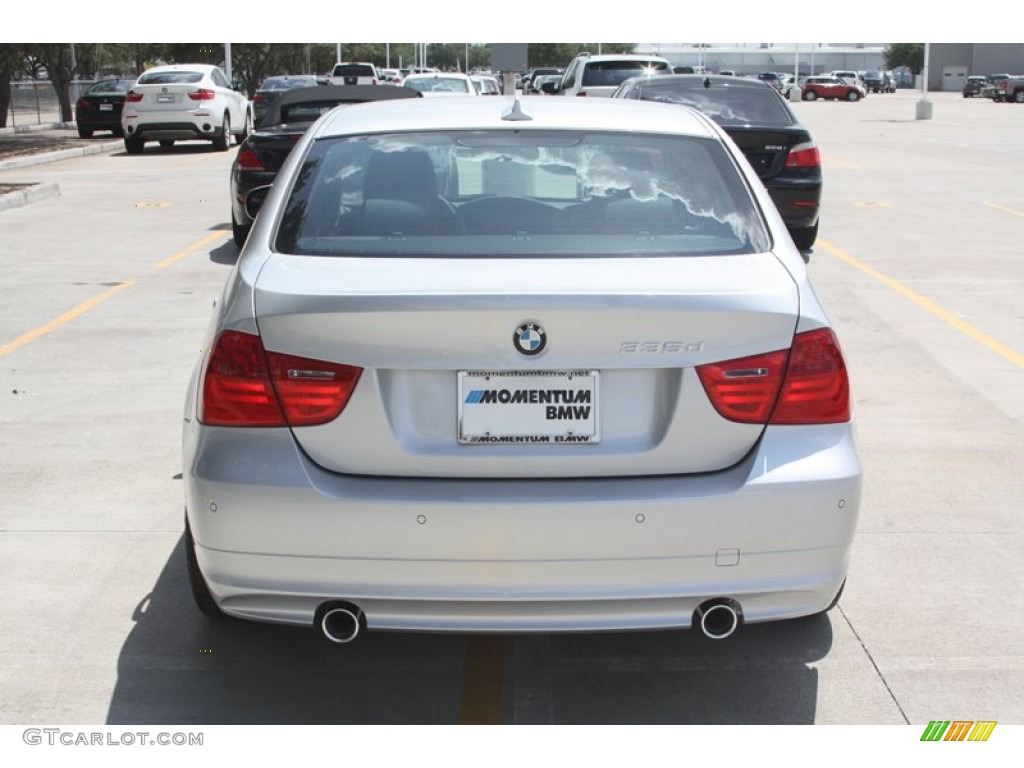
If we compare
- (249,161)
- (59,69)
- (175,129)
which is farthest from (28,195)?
(59,69)

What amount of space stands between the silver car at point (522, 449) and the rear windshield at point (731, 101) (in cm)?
950

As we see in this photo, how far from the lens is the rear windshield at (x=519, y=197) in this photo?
396 centimetres

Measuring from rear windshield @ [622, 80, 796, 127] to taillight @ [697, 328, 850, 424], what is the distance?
939cm

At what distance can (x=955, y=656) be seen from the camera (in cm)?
428

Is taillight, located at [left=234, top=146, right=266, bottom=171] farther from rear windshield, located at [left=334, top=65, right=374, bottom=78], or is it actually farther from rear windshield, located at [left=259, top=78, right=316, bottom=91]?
rear windshield, located at [left=334, top=65, right=374, bottom=78]

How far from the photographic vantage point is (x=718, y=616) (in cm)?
368

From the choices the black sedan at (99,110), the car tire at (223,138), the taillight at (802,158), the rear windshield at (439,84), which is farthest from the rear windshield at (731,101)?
the black sedan at (99,110)

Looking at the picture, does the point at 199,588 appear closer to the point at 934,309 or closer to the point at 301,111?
the point at 934,309

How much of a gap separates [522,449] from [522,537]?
→ 0.72ft

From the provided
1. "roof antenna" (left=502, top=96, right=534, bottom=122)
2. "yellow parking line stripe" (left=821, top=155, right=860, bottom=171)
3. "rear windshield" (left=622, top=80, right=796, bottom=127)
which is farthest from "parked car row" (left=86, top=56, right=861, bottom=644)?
"yellow parking line stripe" (left=821, top=155, right=860, bottom=171)

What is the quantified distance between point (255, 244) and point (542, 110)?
1.23 m

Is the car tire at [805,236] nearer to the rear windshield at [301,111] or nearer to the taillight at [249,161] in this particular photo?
the rear windshield at [301,111]
